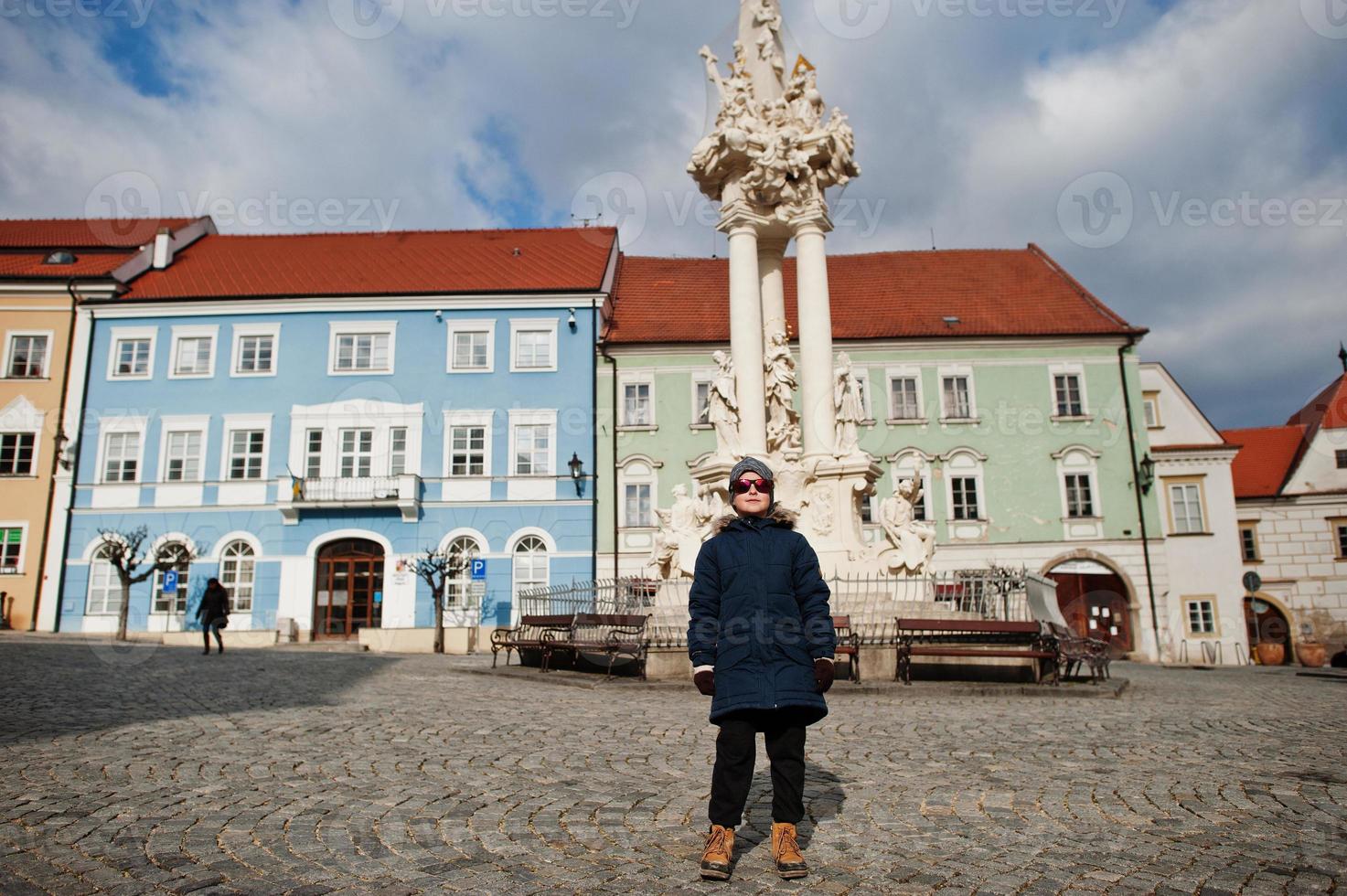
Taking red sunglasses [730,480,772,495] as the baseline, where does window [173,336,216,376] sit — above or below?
above

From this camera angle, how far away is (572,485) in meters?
29.8

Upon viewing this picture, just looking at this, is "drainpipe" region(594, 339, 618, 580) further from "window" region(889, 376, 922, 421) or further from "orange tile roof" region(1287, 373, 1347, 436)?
"orange tile roof" region(1287, 373, 1347, 436)

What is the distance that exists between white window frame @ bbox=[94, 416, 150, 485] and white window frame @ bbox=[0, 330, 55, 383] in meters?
2.59

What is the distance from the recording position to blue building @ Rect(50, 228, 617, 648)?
95.8 feet

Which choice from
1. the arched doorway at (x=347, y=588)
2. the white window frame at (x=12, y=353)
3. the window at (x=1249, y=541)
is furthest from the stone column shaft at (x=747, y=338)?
the window at (x=1249, y=541)

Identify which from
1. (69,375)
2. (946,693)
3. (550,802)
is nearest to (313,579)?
(69,375)

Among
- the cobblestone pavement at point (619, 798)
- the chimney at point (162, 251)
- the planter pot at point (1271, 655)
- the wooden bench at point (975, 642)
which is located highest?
the chimney at point (162, 251)

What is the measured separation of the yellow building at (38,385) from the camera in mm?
29375

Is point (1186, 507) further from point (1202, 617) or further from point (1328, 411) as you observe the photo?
point (1328, 411)

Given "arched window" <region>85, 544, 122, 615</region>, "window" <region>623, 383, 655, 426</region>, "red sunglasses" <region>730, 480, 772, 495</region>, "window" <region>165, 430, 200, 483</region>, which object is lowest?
"red sunglasses" <region>730, 480, 772, 495</region>

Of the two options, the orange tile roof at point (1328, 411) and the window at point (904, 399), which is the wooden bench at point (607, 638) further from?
the orange tile roof at point (1328, 411)

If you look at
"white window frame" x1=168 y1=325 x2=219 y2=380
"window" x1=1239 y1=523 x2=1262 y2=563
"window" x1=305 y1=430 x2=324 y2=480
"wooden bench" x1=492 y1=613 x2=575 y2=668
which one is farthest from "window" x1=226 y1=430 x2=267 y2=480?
"window" x1=1239 y1=523 x2=1262 y2=563

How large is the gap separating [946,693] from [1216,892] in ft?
21.8

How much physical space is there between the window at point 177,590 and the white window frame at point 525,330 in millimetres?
11448
